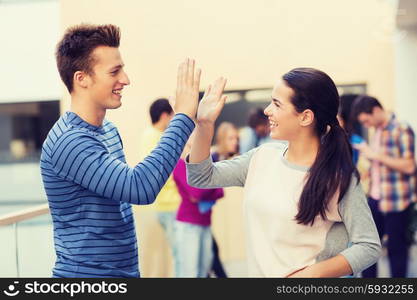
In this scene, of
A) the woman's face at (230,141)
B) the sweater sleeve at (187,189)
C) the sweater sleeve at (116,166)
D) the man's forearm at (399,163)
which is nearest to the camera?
the sweater sleeve at (116,166)

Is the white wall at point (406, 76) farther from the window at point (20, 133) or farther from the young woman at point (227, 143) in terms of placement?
the window at point (20, 133)

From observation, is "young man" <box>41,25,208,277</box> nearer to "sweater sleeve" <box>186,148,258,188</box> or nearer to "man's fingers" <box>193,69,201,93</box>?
"man's fingers" <box>193,69,201,93</box>

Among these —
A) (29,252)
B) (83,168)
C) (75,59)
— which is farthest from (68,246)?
(29,252)

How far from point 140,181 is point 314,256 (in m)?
0.57

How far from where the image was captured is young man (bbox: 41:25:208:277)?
1842 mm

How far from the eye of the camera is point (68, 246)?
1950mm

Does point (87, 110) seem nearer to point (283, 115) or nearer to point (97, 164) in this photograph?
point (97, 164)

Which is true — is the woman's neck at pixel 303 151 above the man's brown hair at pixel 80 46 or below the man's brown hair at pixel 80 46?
below

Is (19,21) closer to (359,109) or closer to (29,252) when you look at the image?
(359,109)

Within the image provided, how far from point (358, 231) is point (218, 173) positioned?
0.48m

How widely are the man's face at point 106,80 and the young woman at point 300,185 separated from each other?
0.26m

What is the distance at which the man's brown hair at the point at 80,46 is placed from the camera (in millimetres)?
2014

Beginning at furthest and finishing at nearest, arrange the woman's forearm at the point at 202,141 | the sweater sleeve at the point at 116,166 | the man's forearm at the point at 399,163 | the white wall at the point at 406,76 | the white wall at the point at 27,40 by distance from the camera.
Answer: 1. the white wall at the point at 27,40
2. the white wall at the point at 406,76
3. the man's forearm at the point at 399,163
4. the woman's forearm at the point at 202,141
5. the sweater sleeve at the point at 116,166

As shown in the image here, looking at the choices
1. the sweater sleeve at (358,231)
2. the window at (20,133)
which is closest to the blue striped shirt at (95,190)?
the sweater sleeve at (358,231)
